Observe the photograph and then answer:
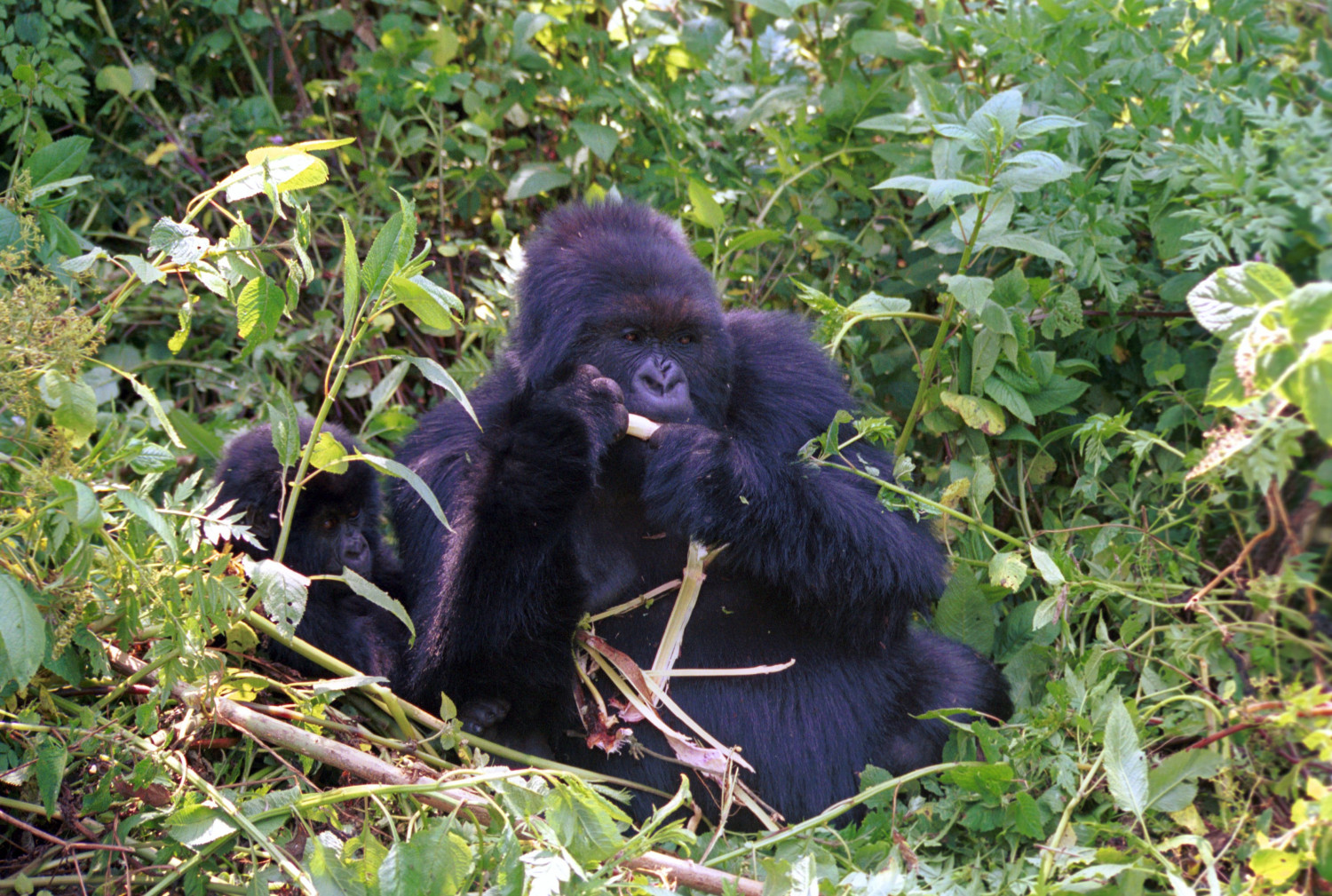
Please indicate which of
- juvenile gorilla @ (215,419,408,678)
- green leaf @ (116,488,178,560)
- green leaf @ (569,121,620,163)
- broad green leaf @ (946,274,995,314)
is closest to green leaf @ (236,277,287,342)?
green leaf @ (116,488,178,560)

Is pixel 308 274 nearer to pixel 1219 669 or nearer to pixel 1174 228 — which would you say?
pixel 1219 669

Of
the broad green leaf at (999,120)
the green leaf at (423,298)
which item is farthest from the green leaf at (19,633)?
the broad green leaf at (999,120)

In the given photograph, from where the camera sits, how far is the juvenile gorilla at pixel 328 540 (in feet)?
9.77

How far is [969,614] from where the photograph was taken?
130 inches

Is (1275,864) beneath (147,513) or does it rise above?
beneath

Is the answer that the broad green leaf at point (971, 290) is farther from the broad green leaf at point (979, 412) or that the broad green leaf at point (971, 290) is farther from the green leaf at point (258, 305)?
the green leaf at point (258, 305)

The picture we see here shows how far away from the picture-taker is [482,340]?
173 inches

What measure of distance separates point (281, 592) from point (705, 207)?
2.08 metres

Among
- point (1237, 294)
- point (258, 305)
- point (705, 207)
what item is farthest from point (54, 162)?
point (1237, 294)

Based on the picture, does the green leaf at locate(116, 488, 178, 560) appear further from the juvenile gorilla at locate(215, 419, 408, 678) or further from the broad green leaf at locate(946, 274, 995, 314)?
the broad green leaf at locate(946, 274, 995, 314)

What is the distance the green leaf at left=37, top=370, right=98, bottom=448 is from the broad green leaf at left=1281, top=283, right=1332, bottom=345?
1.91 metres

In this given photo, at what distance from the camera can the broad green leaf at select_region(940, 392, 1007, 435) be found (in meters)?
3.24

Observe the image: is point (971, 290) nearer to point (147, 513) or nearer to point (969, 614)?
point (969, 614)

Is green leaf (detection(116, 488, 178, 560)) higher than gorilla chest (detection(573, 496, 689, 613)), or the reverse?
green leaf (detection(116, 488, 178, 560))
